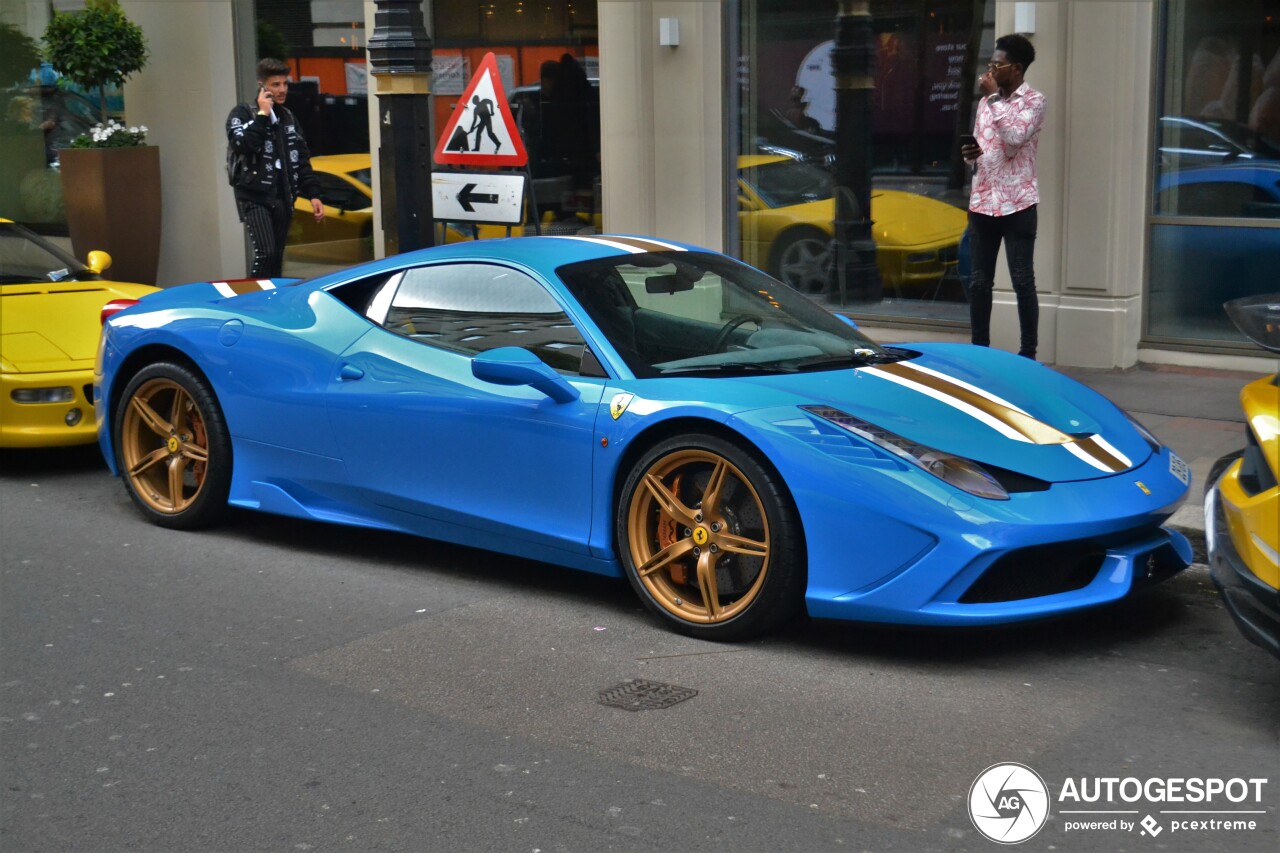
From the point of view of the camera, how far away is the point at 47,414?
7.92 m

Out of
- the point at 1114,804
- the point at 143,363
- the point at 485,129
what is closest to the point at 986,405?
the point at 1114,804

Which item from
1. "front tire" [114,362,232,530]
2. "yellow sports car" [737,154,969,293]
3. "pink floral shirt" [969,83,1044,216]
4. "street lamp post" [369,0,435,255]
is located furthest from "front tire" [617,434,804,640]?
"yellow sports car" [737,154,969,293]

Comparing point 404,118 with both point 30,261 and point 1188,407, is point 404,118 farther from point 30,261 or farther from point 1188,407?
point 1188,407

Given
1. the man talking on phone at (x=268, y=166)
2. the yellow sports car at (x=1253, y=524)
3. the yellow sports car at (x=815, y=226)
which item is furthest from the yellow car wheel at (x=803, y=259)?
the yellow sports car at (x=1253, y=524)

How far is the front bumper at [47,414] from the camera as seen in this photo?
7855 mm

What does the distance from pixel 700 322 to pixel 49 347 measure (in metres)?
4.06

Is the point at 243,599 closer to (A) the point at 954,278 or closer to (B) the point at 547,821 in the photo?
(B) the point at 547,821

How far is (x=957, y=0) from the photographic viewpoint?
1075 centimetres

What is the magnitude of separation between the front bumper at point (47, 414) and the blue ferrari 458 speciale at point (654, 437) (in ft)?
3.19

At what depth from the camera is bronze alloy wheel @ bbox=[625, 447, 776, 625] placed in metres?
5.10

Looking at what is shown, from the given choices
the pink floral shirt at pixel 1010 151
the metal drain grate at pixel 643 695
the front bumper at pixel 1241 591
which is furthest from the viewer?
the pink floral shirt at pixel 1010 151

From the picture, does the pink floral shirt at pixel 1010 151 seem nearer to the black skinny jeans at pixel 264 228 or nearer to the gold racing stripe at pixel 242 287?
the gold racing stripe at pixel 242 287

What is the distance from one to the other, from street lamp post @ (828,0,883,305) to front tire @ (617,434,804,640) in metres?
6.64

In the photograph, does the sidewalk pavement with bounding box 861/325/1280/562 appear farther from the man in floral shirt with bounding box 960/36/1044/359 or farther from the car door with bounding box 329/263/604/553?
the car door with bounding box 329/263/604/553
